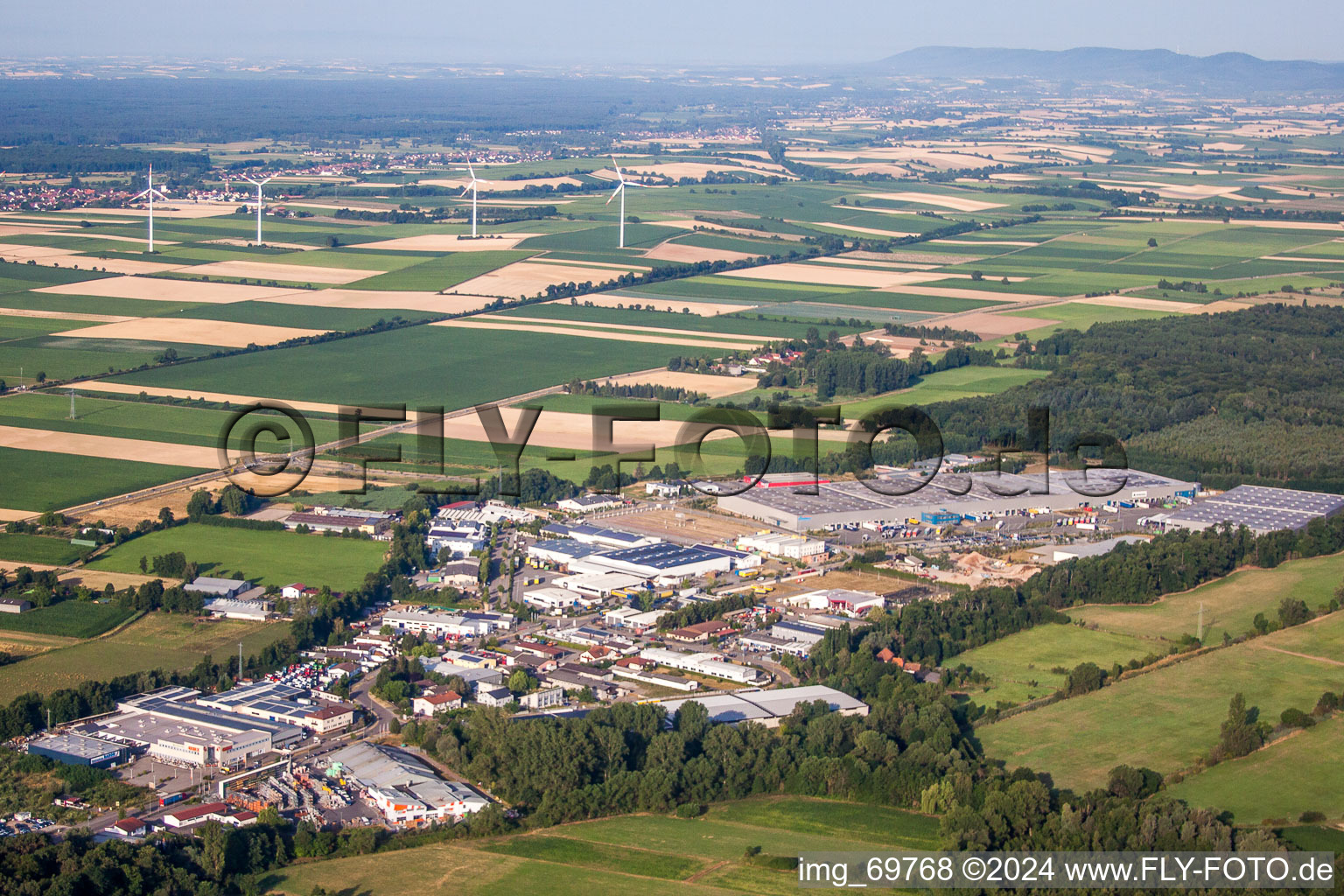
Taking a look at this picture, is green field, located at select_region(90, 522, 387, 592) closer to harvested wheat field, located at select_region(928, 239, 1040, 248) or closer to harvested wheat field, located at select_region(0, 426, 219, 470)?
harvested wheat field, located at select_region(0, 426, 219, 470)

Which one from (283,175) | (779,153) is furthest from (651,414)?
(779,153)

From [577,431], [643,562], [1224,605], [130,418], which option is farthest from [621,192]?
[1224,605]

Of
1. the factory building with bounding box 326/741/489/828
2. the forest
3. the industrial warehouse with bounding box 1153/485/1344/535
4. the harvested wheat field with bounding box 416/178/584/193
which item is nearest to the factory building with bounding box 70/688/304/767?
the factory building with bounding box 326/741/489/828

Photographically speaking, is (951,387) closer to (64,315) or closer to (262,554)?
(262,554)

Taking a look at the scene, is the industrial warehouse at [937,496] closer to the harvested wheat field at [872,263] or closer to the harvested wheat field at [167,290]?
the harvested wheat field at [167,290]

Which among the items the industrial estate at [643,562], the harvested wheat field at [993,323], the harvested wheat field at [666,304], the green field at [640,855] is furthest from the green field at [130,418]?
the harvested wheat field at [993,323]

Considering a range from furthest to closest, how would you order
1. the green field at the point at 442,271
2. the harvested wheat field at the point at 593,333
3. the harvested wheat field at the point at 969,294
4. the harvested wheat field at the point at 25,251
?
the harvested wheat field at the point at 25,251 → the harvested wheat field at the point at 969,294 → the green field at the point at 442,271 → the harvested wheat field at the point at 593,333
